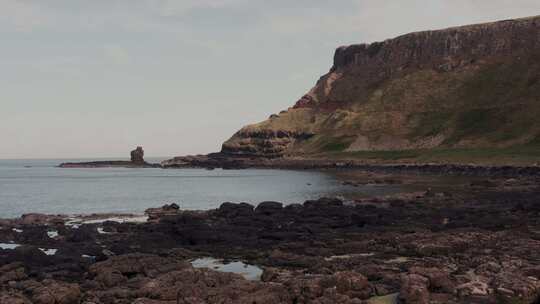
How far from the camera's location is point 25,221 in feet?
172

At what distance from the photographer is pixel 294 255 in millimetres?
32062

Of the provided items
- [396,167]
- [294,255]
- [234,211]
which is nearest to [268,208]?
[234,211]

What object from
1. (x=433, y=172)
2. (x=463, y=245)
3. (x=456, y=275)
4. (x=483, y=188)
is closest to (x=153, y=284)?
(x=456, y=275)

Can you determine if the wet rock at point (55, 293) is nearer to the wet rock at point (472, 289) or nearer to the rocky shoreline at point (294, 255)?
the rocky shoreline at point (294, 255)

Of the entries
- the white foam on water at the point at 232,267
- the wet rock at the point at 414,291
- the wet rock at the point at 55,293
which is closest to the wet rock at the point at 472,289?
the wet rock at the point at 414,291

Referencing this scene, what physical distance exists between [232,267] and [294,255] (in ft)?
11.1

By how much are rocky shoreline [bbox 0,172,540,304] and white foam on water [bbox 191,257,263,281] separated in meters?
0.55

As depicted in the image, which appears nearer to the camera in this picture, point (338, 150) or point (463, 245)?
point (463, 245)

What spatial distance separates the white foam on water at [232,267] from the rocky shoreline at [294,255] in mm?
553

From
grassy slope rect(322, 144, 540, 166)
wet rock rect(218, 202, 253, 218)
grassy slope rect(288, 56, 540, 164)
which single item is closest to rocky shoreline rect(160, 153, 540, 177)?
grassy slope rect(322, 144, 540, 166)

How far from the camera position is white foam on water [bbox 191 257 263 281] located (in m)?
29.6

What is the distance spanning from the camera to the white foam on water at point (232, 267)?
97.0ft

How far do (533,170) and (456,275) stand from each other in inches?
3176

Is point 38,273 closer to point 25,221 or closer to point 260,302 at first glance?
point 260,302
